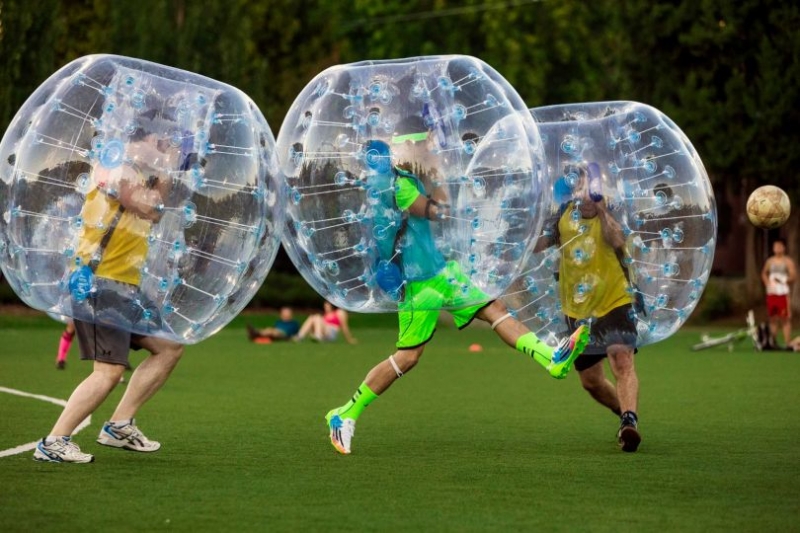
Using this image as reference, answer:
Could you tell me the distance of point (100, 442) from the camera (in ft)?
29.9

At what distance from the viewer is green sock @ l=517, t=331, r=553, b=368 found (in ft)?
29.6

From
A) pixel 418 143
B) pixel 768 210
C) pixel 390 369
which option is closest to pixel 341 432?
pixel 390 369

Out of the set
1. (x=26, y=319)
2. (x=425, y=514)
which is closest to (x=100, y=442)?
(x=425, y=514)

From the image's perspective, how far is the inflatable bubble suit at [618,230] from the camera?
30.7 ft

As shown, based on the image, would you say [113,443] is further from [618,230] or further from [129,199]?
[618,230]

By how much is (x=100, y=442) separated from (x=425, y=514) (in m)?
2.98

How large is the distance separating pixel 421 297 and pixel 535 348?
90cm

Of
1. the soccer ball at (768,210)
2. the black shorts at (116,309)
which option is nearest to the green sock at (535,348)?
the black shorts at (116,309)

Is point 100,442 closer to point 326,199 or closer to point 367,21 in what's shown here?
point 326,199

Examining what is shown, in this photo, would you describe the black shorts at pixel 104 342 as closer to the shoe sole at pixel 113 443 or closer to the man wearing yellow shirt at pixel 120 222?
the man wearing yellow shirt at pixel 120 222

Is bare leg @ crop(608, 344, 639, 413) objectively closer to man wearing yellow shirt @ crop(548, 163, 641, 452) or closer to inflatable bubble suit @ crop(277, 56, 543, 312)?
man wearing yellow shirt @ crop(548, 163, 641, 452)

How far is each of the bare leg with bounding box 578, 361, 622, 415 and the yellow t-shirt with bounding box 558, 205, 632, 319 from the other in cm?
68

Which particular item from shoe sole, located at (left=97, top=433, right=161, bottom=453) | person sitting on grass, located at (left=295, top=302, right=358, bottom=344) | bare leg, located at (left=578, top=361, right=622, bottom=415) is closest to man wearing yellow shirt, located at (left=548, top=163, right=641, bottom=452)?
bare leg, located at (left=578, top=361, right=622, bottom=415)

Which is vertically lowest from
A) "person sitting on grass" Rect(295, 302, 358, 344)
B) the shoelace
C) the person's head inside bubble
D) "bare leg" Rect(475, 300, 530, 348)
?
"person sitting on grass" Rect(295, 302, 358, 344)
